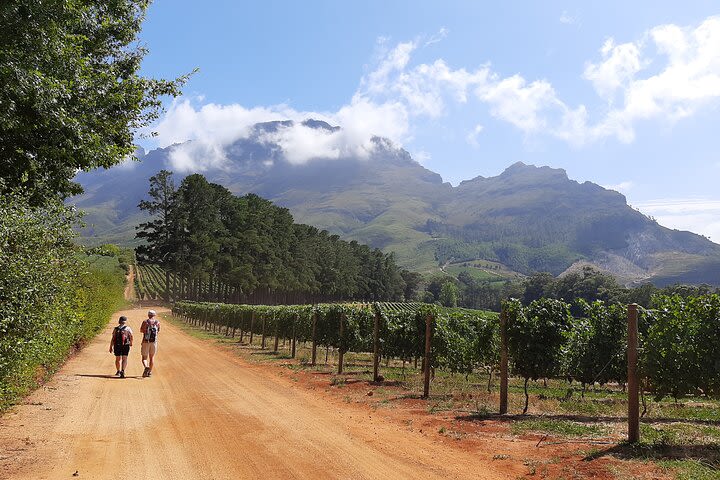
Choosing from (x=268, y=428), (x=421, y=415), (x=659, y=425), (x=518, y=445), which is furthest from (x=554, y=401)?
(x=268, y=428)

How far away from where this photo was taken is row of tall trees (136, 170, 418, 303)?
75062 mm

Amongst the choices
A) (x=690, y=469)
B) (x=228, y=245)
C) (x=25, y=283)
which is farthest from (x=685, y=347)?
(x=228, y=245)

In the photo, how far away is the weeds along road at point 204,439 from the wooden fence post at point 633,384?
3082mm

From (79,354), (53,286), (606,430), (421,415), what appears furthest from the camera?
(79,354)

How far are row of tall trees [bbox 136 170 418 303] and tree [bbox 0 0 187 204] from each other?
6360 cm

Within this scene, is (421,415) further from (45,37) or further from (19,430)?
(45,37)

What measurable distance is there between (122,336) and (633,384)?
1555cm

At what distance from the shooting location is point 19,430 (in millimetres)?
9148

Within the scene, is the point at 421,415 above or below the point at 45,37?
below

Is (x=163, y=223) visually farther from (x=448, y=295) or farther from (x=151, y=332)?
(x=448, y=295)

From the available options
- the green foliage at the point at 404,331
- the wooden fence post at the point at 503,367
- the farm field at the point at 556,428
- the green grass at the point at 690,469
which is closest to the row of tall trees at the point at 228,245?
the green foliage at the point at 404,331

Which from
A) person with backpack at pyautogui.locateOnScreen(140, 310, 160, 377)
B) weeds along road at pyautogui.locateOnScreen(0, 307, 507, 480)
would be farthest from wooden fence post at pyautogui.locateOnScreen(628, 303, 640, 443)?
person with backpack at pyautogui.locateOnScreen(140, 310, 160, 377)

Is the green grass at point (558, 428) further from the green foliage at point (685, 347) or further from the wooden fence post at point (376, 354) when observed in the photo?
the wooden fence post at point (376, 354)

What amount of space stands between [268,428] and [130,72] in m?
11.0
